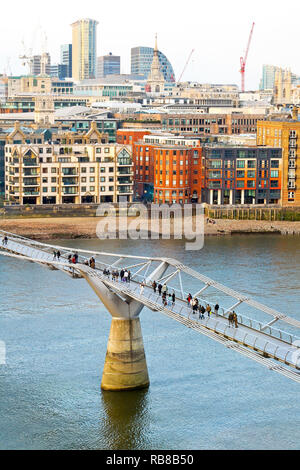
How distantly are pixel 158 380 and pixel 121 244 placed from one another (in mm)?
28096

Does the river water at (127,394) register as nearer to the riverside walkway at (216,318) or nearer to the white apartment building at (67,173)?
the riverside walkway at (216,318)

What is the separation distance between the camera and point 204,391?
2823cm

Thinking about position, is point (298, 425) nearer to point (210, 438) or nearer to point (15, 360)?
point (210, 438)

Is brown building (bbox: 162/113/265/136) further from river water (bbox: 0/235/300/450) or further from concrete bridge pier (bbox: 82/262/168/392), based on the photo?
concrete bridge pier (bbox: 82/262/168/392)

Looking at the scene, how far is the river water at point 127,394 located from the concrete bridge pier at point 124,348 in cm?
36

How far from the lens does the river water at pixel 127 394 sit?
83.5 feet

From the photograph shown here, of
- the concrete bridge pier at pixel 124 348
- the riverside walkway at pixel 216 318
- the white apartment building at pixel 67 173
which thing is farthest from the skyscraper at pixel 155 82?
the concrete bridge pier at pixel 124 348

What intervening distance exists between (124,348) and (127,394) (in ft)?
4.16

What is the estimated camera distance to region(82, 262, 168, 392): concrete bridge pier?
91.3 ft

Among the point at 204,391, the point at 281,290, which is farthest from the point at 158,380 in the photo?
the point at 281,290

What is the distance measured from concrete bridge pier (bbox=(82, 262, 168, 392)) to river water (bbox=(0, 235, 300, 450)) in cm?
36

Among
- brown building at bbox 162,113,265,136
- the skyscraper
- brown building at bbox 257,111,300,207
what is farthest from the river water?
the skyscraper

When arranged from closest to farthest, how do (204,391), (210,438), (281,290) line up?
(210,438)
(204,391)
(281,290)
